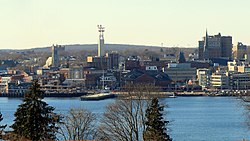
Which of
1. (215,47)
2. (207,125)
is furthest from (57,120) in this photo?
(215,47)

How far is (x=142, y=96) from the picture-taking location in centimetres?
1049

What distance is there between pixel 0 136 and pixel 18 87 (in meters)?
33.9

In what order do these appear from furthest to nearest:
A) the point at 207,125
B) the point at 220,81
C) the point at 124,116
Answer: the point at 220,81 → the point at 207,125 → the point at 124,116

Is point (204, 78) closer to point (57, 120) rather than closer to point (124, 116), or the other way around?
point (124, 116)

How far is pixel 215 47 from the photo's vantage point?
60.2 metres

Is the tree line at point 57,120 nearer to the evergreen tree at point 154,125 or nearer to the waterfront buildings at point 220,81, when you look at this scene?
the evergreen tree at point 154,125

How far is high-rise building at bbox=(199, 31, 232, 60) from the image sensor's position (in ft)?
195

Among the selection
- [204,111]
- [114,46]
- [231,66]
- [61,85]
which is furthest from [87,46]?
[204,111]

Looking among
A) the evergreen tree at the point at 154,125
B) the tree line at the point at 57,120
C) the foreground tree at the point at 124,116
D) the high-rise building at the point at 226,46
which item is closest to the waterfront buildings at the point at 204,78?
the high-rise building at the point at 226,46

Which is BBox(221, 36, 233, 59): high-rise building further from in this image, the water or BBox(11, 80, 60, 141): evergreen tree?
BBox(11, 80, 60, 141): evergreen tree

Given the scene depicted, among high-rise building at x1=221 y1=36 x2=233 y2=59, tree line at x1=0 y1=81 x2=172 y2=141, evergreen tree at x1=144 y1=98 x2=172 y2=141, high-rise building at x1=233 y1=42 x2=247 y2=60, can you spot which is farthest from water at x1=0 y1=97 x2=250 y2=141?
high-rise building at x1=233 y1=42 x2=247 y2=60

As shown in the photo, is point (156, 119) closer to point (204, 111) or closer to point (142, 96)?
point (142, 96)

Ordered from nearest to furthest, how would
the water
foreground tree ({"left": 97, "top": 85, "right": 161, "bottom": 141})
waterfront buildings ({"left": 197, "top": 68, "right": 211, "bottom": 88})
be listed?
1. foreground tree ({"left": 97, "top": 85, "right": 161, "bottom": 141})
2. the water
3. waterfront buildings ({"left": 197, "top": 68, "right": 211, "bottom": 88})

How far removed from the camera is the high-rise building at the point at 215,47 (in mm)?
59312
